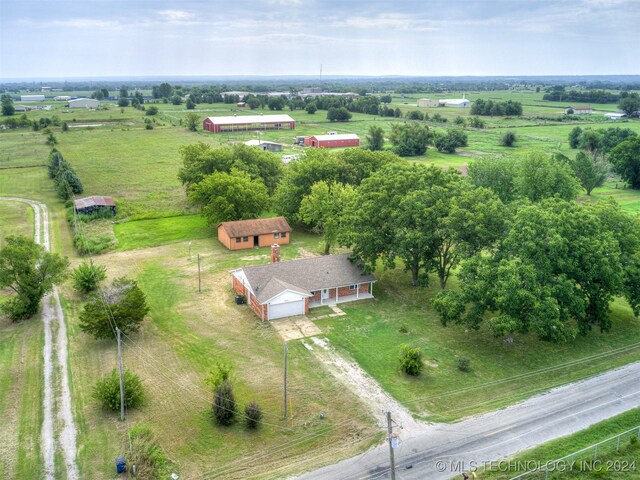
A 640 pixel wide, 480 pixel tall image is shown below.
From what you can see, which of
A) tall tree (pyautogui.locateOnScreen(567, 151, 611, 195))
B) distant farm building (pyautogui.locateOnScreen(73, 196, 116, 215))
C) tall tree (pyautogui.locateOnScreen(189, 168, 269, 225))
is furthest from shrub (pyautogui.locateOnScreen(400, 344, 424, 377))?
tall tree (pyautogui.locateOnScreen(567, 151, 611, 195))

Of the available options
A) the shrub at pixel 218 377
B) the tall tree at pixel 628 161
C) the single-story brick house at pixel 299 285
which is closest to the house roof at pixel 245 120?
the tall tree at pixel 628 161

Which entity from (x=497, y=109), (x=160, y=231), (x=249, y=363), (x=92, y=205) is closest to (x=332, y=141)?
(x=92, y=205)

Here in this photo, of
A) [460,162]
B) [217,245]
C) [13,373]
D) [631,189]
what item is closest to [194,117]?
[460,162]

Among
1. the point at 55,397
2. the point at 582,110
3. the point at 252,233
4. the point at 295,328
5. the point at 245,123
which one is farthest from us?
the point at 582,110

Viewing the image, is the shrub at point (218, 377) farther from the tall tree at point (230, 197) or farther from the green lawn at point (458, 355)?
the tall tree at point (230, 197)

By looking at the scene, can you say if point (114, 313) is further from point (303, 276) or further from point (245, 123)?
point (245, 123)

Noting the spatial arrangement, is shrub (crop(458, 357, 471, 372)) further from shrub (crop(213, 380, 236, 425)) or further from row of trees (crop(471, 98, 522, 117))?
row of trees (crop(471, 98, 522, 117))

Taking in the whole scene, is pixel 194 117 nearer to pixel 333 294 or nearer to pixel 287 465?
pixel 333 294
